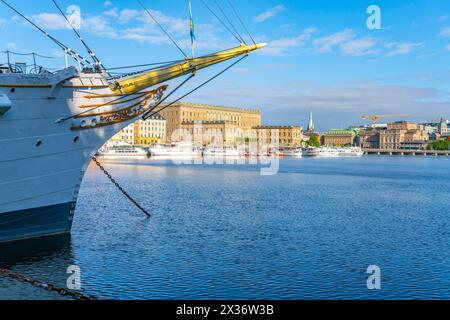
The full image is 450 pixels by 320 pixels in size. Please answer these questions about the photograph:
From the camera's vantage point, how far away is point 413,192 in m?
54.6

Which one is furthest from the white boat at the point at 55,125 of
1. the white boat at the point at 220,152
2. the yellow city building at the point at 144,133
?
the yellow city building at the point at 144,133

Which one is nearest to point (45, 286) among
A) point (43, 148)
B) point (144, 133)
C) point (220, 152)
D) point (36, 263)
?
point (36, 263)

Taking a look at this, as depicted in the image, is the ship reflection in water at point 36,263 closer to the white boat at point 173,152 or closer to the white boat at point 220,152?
the white boat at point 173,152

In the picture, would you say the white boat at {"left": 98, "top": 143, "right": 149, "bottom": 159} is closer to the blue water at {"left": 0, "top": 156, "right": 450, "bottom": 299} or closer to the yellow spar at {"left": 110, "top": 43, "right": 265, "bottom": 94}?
the blue water at {"left": 0, "top": 156, "right": 450, "bottom": 299}

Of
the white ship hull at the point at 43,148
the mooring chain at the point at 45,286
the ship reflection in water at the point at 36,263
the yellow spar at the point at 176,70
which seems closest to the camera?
the mooring chain at the point at 45,286

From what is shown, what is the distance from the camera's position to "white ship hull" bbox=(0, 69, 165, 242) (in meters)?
19.8

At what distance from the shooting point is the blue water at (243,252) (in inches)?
681

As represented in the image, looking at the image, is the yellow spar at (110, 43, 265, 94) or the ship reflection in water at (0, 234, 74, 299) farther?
the yellow spar at (110, 43, 265, 94)

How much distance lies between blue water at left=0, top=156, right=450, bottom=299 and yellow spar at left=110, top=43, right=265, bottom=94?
6.89 metres

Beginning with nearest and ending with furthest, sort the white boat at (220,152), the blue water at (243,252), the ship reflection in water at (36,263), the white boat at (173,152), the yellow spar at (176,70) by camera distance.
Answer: the ship reflection in water at (36,263) < the blue water at (243,252) < the yellow spar at (176,70) < the white boat at (173,152) < the white boat at (220,152)

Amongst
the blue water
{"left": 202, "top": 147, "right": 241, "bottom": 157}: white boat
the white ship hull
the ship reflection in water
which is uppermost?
the white ship hull

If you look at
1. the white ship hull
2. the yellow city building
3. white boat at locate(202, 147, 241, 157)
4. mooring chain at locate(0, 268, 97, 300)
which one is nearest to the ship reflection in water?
mooring chain at locate(0, 268, 97, 300)

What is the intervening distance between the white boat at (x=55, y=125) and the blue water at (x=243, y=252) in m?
1.50

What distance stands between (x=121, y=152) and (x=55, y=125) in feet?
381
